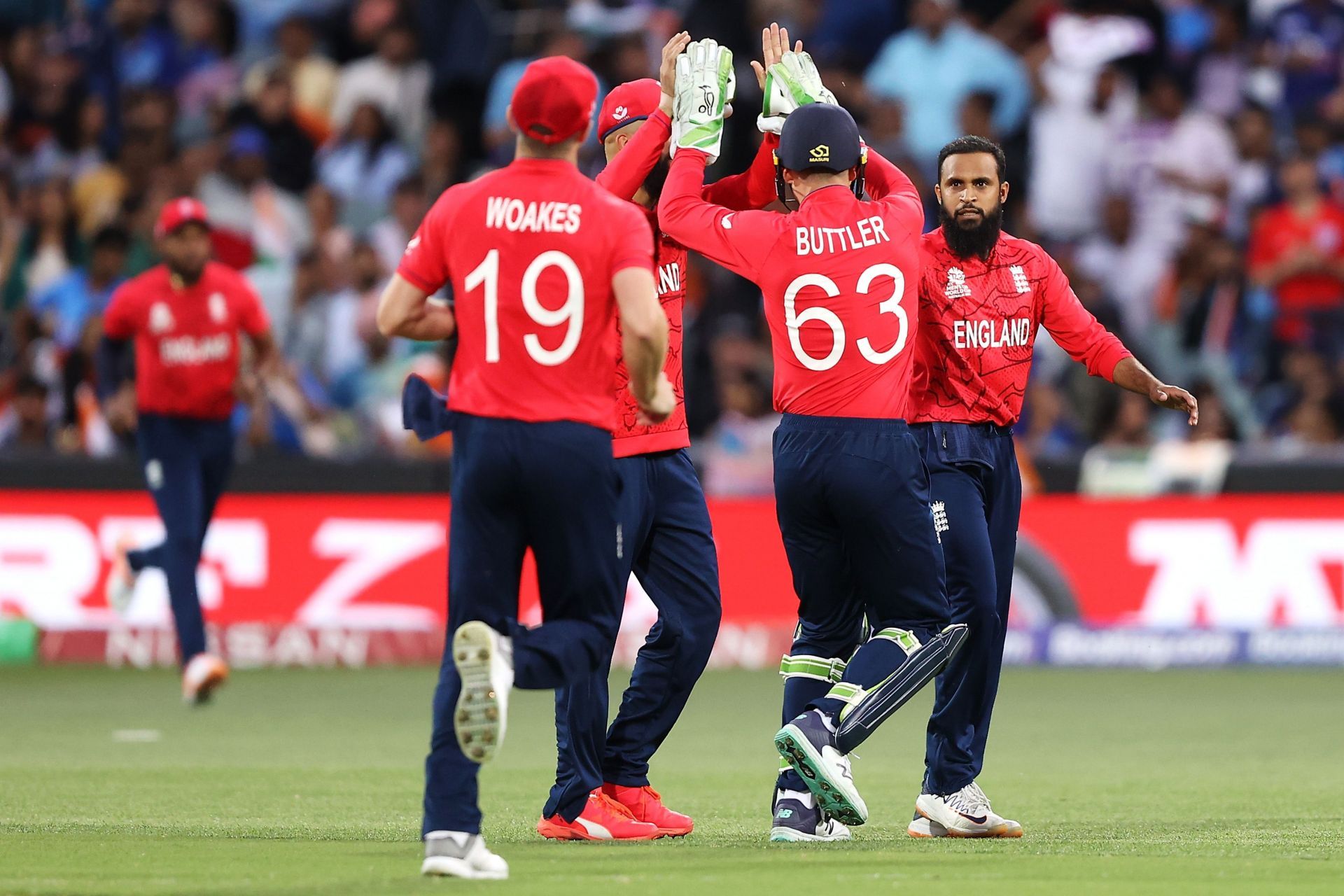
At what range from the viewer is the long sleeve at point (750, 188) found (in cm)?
833

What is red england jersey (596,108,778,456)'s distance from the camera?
7922mm

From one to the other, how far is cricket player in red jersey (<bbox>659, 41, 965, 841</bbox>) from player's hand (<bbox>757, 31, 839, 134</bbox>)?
0.27m

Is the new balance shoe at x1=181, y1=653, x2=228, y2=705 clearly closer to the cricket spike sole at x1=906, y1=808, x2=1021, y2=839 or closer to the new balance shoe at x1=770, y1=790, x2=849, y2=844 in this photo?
the new balance shoe at x1=770, y1=790, x2=849, y2=844

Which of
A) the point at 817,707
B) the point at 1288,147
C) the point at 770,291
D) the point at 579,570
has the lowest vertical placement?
the point at 817,707

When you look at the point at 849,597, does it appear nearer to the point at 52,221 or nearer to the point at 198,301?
the point at 198,301

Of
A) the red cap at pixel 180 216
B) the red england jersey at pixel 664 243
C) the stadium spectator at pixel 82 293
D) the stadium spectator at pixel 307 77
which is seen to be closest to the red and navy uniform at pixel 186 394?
the red cap at pixel 180 216

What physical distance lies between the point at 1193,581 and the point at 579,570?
9.97 meters

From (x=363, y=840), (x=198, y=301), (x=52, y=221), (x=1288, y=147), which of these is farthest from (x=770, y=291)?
(x=52, y=221)

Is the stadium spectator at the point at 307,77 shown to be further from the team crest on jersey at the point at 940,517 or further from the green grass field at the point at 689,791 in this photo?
the team crest on jersey at the point at 940,517

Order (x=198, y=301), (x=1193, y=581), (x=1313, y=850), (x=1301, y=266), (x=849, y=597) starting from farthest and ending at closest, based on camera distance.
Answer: (x=1301, y=266)
(x=1193, y=581)
(x=198, y=301)
(x=849, y=597)
(x=1313, y=850)

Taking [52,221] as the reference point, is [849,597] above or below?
below

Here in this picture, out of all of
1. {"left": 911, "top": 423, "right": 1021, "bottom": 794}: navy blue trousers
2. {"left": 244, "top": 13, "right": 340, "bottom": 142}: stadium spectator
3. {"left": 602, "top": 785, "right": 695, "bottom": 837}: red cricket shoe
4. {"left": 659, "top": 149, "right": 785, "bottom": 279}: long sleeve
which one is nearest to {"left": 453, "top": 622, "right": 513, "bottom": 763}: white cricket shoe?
{"left": 602, "top": 785, "right": 695, "bottom": 837}: red cricket shoe

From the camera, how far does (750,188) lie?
8.44 meters

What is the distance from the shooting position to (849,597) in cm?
801
